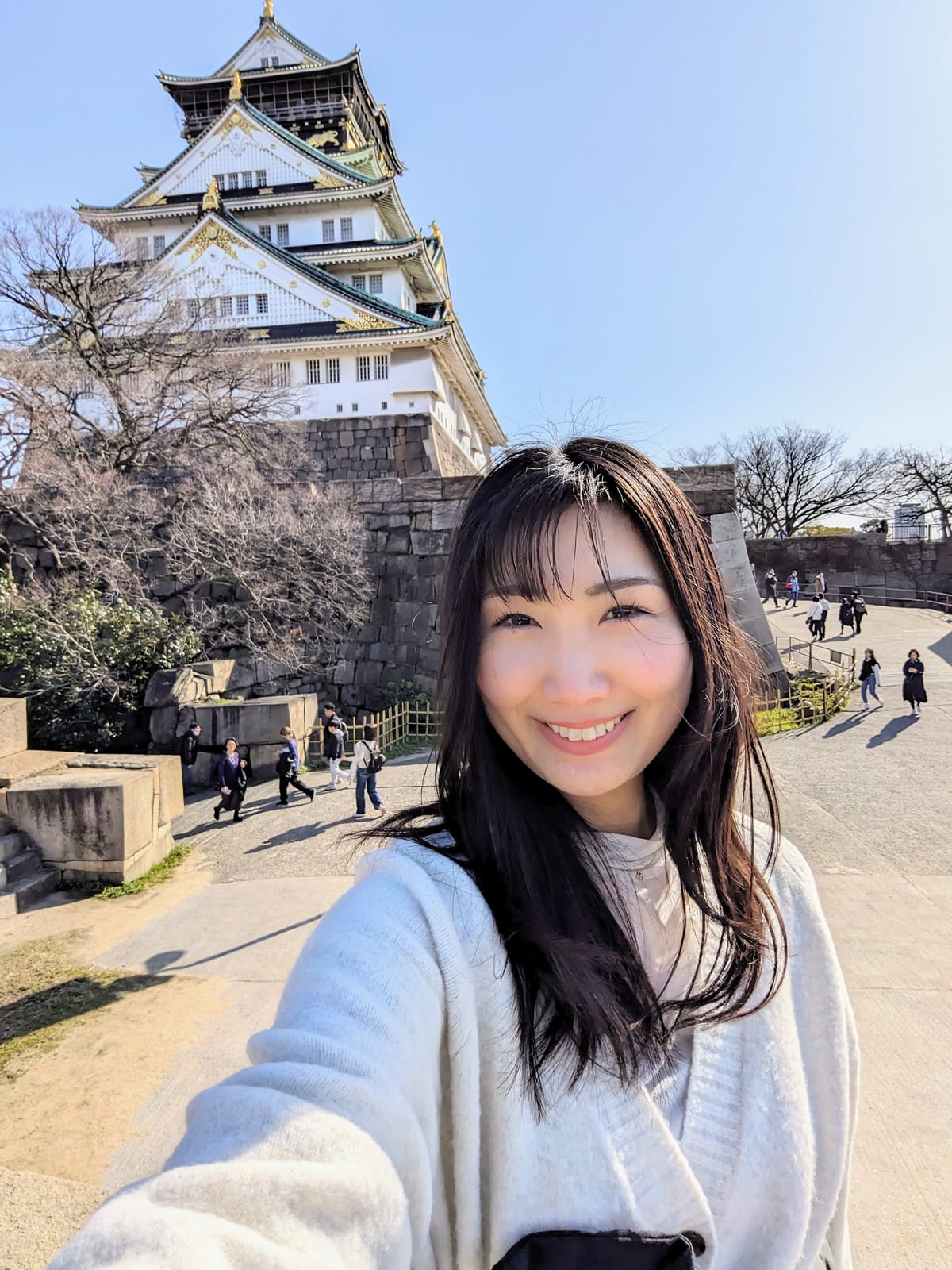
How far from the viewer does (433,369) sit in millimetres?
17797

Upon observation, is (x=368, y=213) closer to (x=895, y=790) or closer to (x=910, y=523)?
(x=895, y=790)

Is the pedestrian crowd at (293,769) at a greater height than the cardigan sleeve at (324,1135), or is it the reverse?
the cardigan sleeve at (324,1135)

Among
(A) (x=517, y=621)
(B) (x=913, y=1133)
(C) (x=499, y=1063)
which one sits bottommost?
(B) (x=913, y=1133)

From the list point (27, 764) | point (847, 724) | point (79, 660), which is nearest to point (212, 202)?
point (79, 660)

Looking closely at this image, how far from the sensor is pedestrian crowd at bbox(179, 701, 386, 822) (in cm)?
688

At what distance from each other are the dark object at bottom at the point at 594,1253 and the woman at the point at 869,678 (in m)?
11.2

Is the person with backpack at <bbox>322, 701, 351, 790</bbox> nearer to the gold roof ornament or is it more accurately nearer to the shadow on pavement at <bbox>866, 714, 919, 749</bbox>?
the shadow on pavement at <bbox>866, 714, 919, 749</bbox>

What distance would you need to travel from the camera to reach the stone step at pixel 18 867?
5141 millimetres

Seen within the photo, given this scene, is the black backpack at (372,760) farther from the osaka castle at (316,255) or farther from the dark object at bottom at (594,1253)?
the osaka castle at (316,255)

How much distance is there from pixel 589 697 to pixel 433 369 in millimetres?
18328

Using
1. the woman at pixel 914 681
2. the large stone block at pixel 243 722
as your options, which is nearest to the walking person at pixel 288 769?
the large stone block at pixel 243 722

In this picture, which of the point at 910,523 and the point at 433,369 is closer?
the point at 433,369

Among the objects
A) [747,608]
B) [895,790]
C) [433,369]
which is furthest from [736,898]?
[433,369]

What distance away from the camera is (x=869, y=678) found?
10.8 metres
